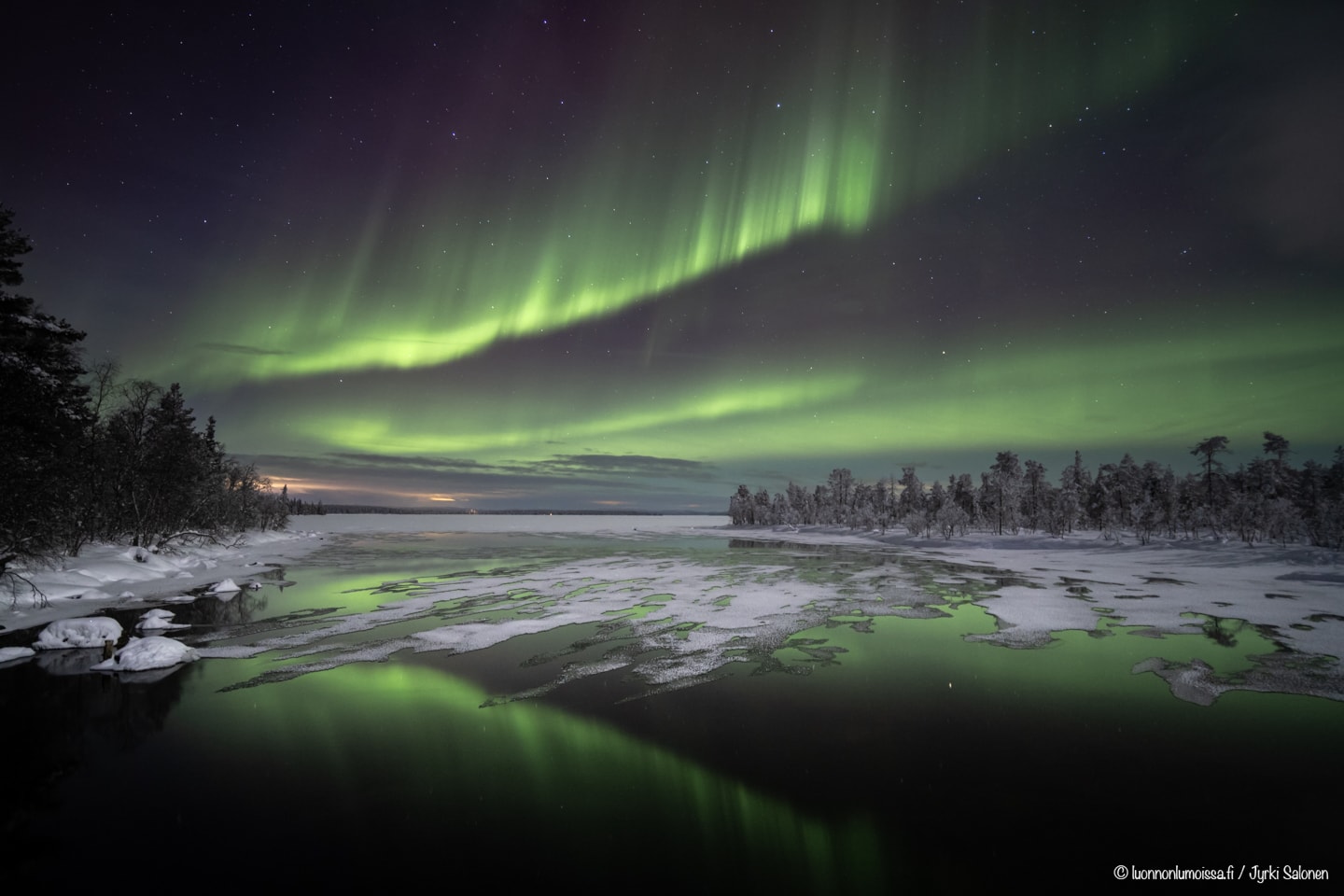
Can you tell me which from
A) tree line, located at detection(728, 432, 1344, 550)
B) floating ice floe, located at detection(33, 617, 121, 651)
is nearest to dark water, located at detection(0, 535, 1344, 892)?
floating ice floe, located at detection(33, 617, 121, 651)

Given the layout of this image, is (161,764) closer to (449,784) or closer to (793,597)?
(449,784)

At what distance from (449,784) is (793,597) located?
1961 cm

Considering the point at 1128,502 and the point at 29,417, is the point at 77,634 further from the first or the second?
the point at 1128,502

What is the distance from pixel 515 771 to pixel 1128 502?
124 m

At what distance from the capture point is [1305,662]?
14.5 meters

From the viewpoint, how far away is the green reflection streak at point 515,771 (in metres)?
7.00

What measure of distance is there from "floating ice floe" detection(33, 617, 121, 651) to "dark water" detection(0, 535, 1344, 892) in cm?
268

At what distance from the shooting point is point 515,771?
8.79 m

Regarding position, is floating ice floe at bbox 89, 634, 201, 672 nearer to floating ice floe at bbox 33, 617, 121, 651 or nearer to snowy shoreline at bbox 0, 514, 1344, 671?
floating ice floe at bbox 33, 617, 121, 651

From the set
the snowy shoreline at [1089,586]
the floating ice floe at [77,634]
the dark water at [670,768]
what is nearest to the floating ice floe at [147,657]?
the dark water at [670,768]

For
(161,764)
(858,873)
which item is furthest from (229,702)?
(858,873)

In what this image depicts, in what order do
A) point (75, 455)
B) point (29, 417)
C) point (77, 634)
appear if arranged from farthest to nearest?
point (75, 455)
point (29, 417)
point (77, 634)

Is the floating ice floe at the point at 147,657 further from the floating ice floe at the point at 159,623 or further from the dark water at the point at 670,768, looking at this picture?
the floating ice floe at the point at 159,623

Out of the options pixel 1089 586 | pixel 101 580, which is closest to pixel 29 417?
pixel 101 580
